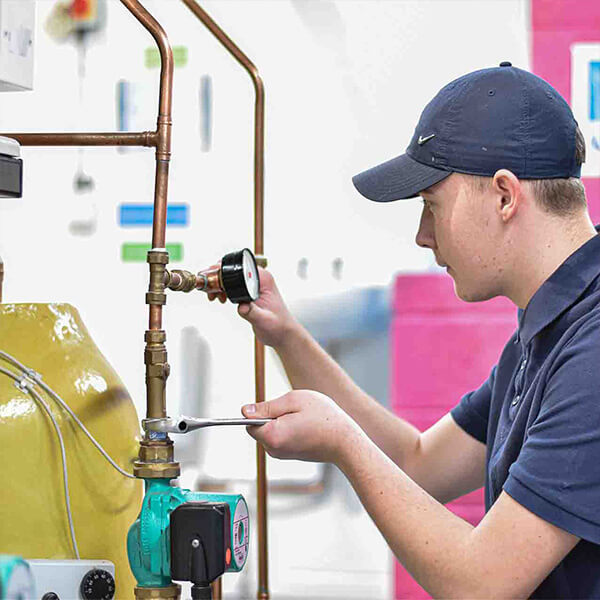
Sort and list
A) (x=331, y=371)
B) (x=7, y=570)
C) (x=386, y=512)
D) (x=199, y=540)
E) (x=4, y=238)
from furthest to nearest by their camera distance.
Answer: (x=4, y=238) < (x=331, y=371) < (x=386, y=512) < (x=199, y=540) < (x=7, y=570)

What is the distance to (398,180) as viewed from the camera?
3.62 ft

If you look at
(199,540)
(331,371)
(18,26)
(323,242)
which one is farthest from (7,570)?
(323,242)

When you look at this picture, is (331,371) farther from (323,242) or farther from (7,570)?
(323,242)

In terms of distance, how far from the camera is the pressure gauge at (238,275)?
1.17m

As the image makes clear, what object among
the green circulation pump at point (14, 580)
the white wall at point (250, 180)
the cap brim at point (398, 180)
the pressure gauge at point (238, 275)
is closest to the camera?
the green circulation pump at point (14, 580)

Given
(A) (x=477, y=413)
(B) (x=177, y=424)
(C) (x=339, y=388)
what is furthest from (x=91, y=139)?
(A) (x=477, y=413)

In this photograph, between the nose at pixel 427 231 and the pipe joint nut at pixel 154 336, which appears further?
the nose at pixel 427 231

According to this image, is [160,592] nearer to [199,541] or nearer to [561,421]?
[199,541]

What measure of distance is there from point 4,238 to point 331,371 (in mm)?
1738

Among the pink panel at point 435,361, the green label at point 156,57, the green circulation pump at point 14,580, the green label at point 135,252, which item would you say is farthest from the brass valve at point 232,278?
the green label at point 156,57

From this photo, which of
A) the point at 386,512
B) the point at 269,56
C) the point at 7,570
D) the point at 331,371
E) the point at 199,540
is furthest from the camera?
the point at 269,56

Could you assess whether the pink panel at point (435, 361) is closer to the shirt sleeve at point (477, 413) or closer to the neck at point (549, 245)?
the shirt sleeve at point (477, 413)

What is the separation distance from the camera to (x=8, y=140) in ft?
2.90

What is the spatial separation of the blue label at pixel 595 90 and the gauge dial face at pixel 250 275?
3.80 feet
